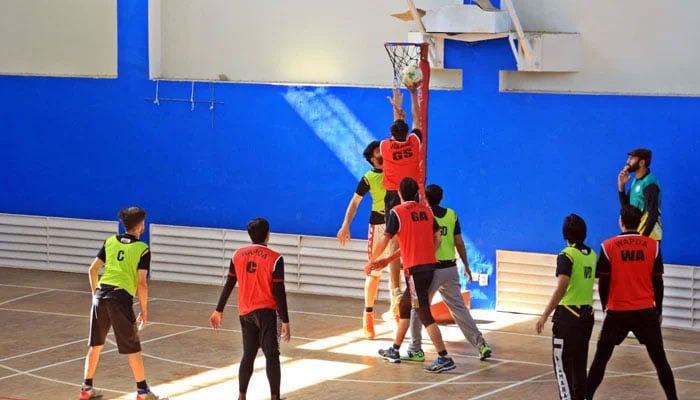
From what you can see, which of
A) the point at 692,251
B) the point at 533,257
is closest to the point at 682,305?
the point at 692,251

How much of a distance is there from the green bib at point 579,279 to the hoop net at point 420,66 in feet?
13.1

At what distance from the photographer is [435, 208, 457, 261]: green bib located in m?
12.2

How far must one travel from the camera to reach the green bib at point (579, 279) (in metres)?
9.67

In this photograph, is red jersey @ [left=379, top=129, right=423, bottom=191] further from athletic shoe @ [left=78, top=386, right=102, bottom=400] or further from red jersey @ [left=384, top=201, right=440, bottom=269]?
athletic shoe @ [left=78, top=386, right=102, bottom=400]

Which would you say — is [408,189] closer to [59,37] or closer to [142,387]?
[142,387]

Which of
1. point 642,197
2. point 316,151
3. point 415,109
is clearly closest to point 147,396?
point 415,109

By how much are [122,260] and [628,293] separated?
4200 mm

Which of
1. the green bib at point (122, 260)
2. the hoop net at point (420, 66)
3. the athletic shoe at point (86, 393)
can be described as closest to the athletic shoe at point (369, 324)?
the hoop net at point (420, 66)

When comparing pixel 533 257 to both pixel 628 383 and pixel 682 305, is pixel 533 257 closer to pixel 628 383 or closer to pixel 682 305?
pixel 682 305

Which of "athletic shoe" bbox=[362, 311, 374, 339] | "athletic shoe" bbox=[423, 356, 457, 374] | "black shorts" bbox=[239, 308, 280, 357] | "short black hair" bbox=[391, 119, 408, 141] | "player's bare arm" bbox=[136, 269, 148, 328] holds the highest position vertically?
"short black hair" bbox=[391, 119, 408, 141]

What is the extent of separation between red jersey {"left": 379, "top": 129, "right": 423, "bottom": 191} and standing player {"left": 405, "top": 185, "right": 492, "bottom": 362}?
0.79 m

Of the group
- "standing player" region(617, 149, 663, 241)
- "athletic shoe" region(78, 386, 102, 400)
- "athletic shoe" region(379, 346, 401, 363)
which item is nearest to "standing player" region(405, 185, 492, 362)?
"athletic shoe" region(379, 346, 401, 363)

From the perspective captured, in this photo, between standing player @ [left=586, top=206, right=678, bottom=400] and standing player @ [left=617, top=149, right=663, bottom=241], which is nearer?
standing player @ [left=586, top=206, right=678, bottom=400]

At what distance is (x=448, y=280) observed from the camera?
12211mm
